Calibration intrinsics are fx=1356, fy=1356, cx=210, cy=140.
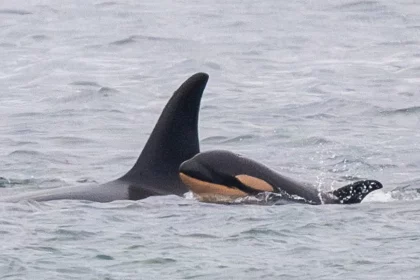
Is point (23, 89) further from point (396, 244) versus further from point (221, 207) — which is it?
point (396, 244)

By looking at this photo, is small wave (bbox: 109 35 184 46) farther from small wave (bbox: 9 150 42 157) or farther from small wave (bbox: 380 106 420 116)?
small wave (bbox: 9 150 42 157)

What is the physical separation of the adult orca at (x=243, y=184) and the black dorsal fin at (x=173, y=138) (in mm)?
430

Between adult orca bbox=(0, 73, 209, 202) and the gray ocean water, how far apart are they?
58 cm

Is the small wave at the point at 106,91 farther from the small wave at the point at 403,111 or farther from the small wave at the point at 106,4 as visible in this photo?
the small wave at the point at 106,4

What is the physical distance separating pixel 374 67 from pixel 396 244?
15.1 metres

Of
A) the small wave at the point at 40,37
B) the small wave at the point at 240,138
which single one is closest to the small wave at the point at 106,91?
the small wave at the point at 240,138

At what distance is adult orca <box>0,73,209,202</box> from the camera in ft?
49.1

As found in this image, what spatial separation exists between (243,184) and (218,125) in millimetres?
A: 6713

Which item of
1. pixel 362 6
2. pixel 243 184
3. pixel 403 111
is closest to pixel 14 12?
pixel 362 6

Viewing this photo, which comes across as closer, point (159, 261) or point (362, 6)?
point (159, 261)

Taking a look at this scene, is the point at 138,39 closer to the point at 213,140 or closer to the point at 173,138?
the point at 213,140

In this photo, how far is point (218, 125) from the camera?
69.8 ft

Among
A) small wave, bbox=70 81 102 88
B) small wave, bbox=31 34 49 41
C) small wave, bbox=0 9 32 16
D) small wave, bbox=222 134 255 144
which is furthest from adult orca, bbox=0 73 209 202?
small wave, bbox=0 9 32 16

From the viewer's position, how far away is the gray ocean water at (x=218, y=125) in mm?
12039
